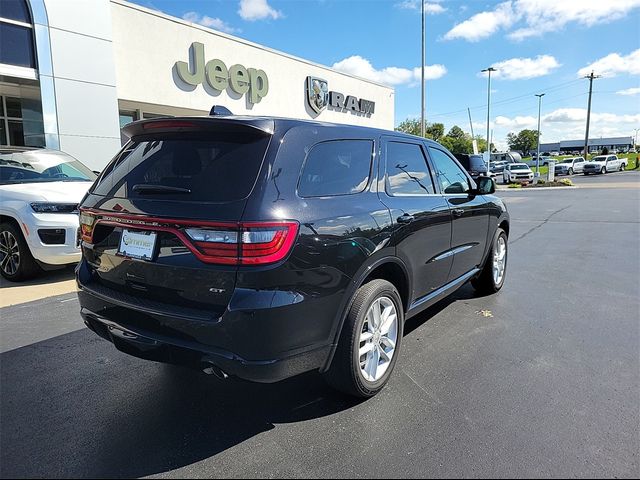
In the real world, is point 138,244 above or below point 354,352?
above

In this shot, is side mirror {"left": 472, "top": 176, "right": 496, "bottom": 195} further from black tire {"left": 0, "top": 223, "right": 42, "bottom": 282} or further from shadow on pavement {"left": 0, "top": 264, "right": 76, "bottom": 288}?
black tire {"left": 0, "top": 223, "right": 42, "bottom": 282}

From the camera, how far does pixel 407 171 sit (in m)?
3.64

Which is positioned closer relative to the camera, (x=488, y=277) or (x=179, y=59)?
(x=488, y=277)

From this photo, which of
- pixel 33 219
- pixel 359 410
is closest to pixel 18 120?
pixel 33 219

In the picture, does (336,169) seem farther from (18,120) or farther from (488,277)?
(18,120)

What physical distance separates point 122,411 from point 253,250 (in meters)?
1.52

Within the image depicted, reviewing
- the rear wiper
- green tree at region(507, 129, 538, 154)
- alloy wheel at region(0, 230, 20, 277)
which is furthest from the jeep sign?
green tree at region(507, 129, 538, 154)

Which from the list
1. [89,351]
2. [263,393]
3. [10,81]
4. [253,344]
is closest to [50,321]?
[89,351]

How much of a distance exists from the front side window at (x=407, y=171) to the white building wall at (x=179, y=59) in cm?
1170

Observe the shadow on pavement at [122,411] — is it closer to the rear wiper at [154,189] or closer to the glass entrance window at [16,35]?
the rear wiper at [154,189]

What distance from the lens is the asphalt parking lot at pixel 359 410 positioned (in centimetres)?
236

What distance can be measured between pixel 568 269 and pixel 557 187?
2322cm

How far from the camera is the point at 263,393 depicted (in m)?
3.12

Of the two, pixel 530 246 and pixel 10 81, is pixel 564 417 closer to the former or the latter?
pixel 530 246
